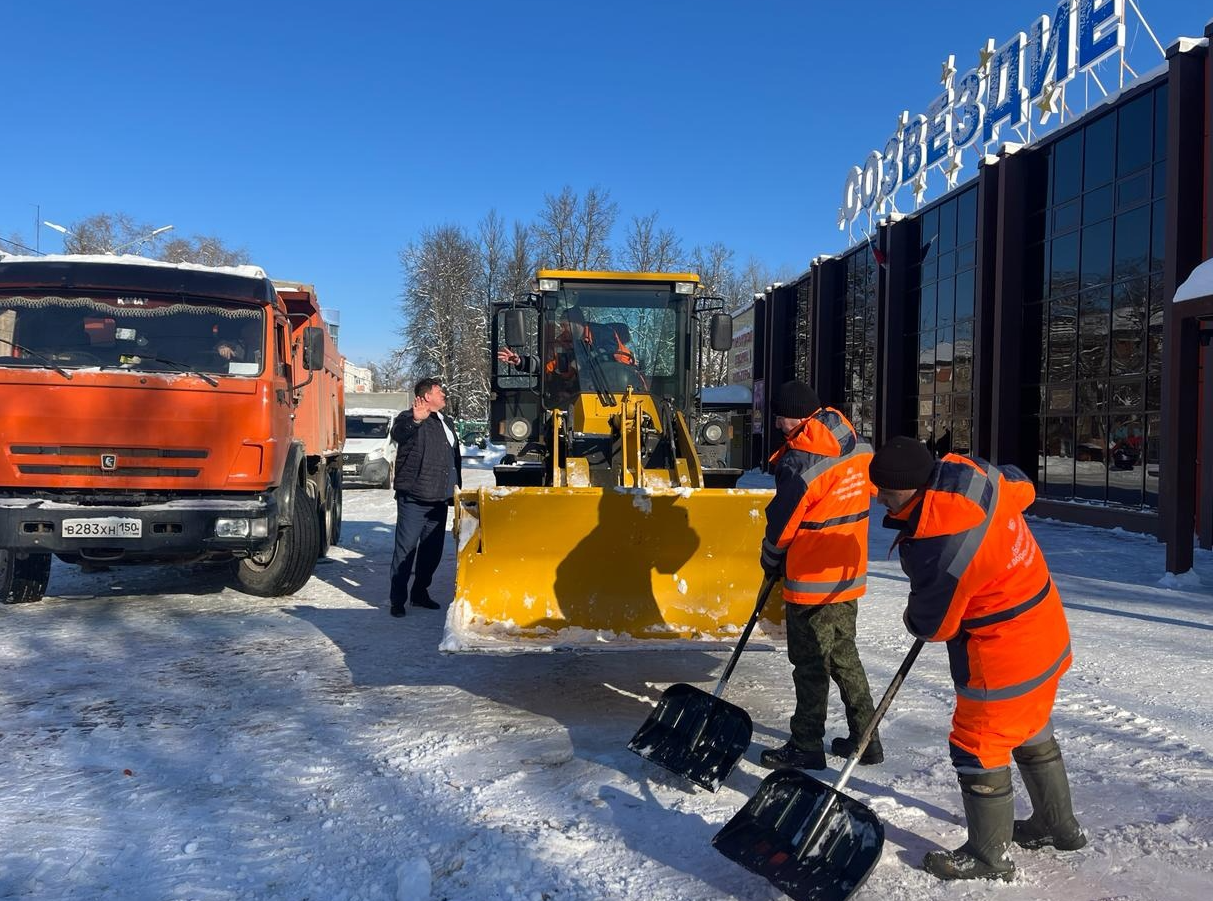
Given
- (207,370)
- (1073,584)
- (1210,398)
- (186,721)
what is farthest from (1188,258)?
(186,721)

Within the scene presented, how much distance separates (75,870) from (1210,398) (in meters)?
13.0

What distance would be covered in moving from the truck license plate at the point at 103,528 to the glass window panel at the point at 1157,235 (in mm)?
13651

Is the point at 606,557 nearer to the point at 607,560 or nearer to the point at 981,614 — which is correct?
the point at 607,560

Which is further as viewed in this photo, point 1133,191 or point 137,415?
point 1133,191

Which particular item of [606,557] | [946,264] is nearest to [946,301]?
[946,264]

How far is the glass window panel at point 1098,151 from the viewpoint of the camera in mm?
13930

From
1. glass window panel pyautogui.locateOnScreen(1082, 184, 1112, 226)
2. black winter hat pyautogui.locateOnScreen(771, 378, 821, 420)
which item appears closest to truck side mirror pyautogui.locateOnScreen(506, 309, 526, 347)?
black winter hat pyautogui.locateOnScreen(771, 378, 821, 420)

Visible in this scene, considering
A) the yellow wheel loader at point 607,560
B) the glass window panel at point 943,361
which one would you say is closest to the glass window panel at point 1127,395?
the glass window panel at point 943,361

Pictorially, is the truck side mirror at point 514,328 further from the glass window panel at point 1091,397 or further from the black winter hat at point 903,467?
the glass window panel at point 1091,397

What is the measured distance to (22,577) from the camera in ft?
22.5

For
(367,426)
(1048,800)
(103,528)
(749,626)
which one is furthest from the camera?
(367,426)

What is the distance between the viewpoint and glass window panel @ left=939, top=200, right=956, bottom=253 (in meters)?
18.3

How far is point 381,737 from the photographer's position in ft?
13.7

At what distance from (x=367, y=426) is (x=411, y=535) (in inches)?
538
